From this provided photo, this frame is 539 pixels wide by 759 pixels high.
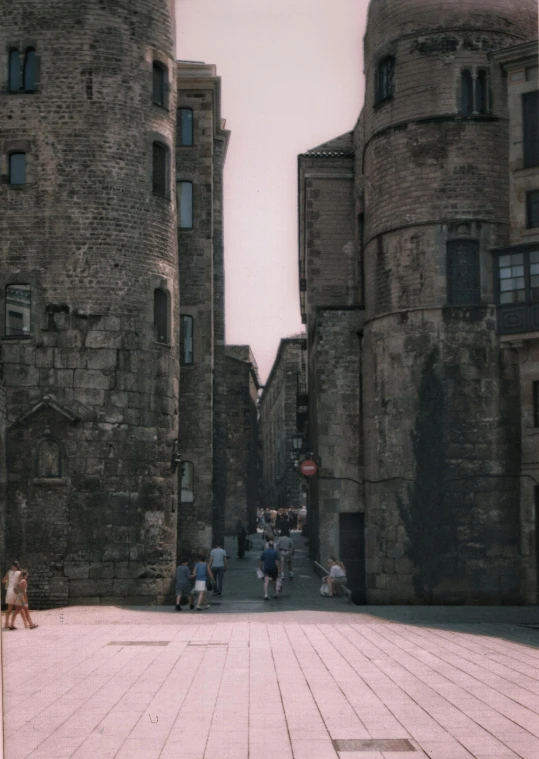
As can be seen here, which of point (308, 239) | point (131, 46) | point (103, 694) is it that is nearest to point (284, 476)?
point (308, 239)

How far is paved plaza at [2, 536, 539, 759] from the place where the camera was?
500 inches

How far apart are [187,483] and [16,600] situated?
604 inches

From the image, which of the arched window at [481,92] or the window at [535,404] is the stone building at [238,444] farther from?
the window at [535,404]

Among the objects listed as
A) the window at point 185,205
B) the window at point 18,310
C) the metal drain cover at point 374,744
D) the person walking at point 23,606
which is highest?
the window at point 185,205

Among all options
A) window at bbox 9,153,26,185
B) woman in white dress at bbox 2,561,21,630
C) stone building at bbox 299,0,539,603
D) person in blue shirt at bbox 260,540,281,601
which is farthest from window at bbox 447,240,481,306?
woman in white dress at bbox 2,561,21,630

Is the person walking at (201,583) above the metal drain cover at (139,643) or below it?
above

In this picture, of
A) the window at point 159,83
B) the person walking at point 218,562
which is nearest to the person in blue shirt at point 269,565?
the person walking at point 218,562

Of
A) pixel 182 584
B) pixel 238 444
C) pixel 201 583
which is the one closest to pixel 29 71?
pixel 182 584

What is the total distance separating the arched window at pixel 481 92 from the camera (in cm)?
3716

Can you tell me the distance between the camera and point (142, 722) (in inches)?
557

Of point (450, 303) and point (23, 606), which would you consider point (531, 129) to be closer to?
point (450, 303)

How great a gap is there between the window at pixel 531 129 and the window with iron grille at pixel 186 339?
1265cm

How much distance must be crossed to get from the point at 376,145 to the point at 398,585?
13602 millimetres

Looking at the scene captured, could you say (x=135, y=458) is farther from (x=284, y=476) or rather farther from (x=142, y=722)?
(x=284, y=476)
